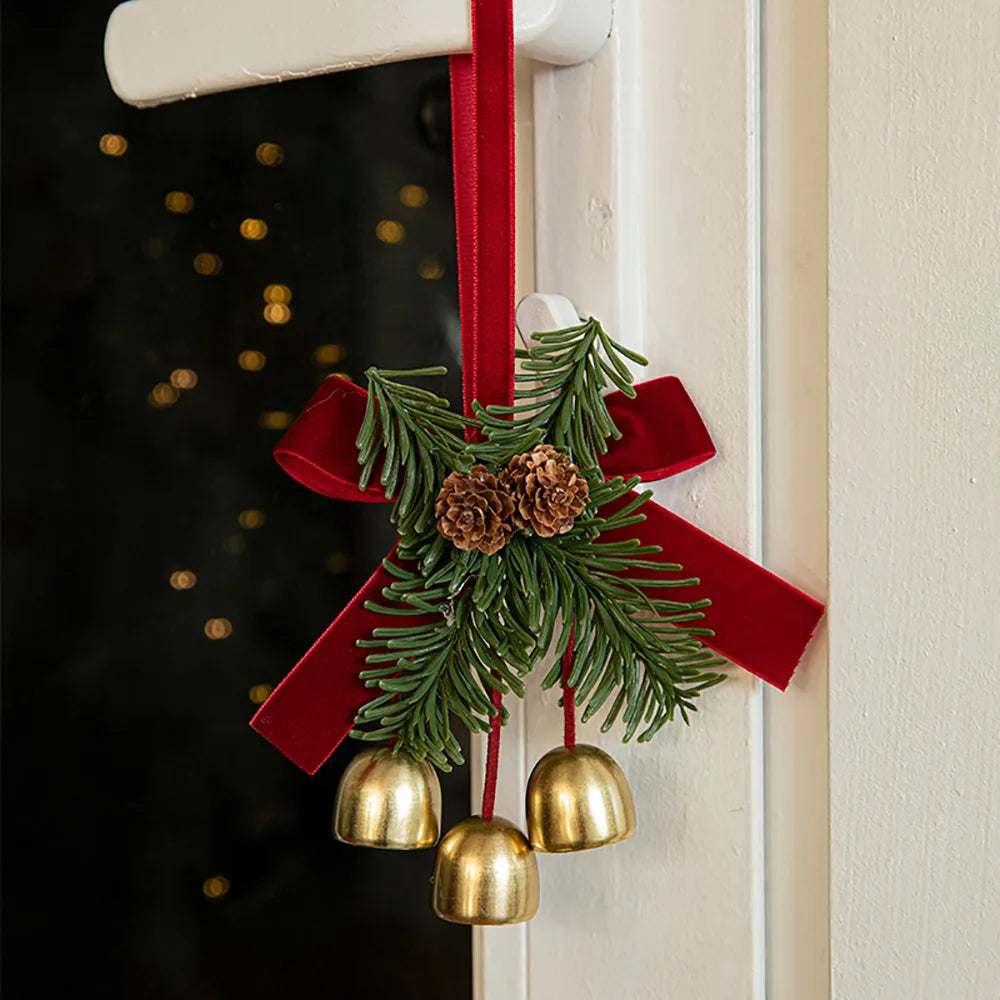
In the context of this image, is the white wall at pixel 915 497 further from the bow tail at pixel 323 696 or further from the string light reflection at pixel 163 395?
the string light reflection at pixel 163 395

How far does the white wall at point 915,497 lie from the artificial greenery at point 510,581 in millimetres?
68

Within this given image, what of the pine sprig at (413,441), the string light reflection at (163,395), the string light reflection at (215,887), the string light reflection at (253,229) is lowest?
the string light reflection at (215,887)

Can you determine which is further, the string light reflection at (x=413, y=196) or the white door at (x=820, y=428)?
the string light reflection at (x=413, y=196)

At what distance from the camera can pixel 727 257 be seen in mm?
428

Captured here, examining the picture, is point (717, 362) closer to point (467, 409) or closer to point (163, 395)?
point (467, 409)

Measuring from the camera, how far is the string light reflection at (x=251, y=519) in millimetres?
732

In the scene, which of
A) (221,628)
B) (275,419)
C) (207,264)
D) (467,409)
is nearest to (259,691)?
(221,628)

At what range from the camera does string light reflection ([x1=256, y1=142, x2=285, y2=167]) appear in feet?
2.31

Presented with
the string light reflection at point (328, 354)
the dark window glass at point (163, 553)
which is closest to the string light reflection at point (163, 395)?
the dark window glass at point (163, 553)

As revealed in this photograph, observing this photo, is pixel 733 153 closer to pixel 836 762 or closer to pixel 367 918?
pixel 836 762

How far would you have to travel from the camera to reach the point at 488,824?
0.42 metres

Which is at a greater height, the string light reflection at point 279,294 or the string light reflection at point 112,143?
the string light reflection at point 112,143

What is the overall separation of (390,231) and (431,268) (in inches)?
1.5

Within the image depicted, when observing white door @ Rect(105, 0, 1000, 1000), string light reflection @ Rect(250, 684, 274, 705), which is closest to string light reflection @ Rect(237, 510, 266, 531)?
string light reflection @ Rect(250, 684, 274, 705)
